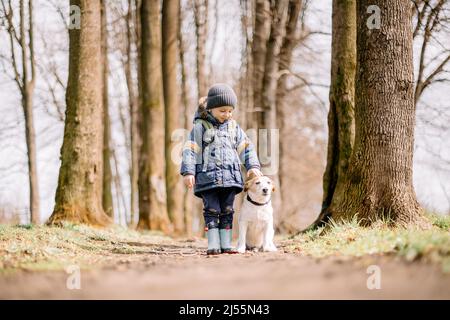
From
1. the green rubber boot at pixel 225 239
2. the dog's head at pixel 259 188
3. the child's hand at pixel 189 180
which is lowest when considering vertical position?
the green rubber boot at pixel 225 239

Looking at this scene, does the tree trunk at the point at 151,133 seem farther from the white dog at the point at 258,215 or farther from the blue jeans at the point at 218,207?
the white dog at the point at 258,215

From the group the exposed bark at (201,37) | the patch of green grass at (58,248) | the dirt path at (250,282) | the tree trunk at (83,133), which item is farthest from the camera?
the exposed bark at (201,37)

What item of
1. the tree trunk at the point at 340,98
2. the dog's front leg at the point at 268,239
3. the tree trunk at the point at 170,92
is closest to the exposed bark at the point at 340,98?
the tree trunk at the point at 340,98

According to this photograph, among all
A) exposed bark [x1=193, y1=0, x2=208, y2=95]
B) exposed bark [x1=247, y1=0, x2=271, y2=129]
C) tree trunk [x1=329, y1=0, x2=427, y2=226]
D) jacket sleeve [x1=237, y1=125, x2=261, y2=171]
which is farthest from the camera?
exposed bark [x1=193, y1=0, x2=208, y2=95]

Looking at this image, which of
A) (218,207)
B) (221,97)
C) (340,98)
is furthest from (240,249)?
(340,98)

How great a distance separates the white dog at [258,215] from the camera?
20.8 ft

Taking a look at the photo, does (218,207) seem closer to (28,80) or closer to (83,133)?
(83,133)

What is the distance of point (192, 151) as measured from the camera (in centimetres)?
652

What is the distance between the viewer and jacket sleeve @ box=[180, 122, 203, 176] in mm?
6426

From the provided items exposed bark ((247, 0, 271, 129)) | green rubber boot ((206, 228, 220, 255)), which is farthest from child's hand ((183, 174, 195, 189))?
exposed bark ((247, 0, 271, 129))

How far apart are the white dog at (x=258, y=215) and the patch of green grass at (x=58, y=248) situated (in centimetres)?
149

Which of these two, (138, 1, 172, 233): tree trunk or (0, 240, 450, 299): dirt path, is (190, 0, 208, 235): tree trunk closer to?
(138, 1, 172, 233): tree trunk

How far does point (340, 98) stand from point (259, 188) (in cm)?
292

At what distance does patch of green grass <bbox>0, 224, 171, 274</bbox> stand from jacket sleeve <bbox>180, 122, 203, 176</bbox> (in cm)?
137
